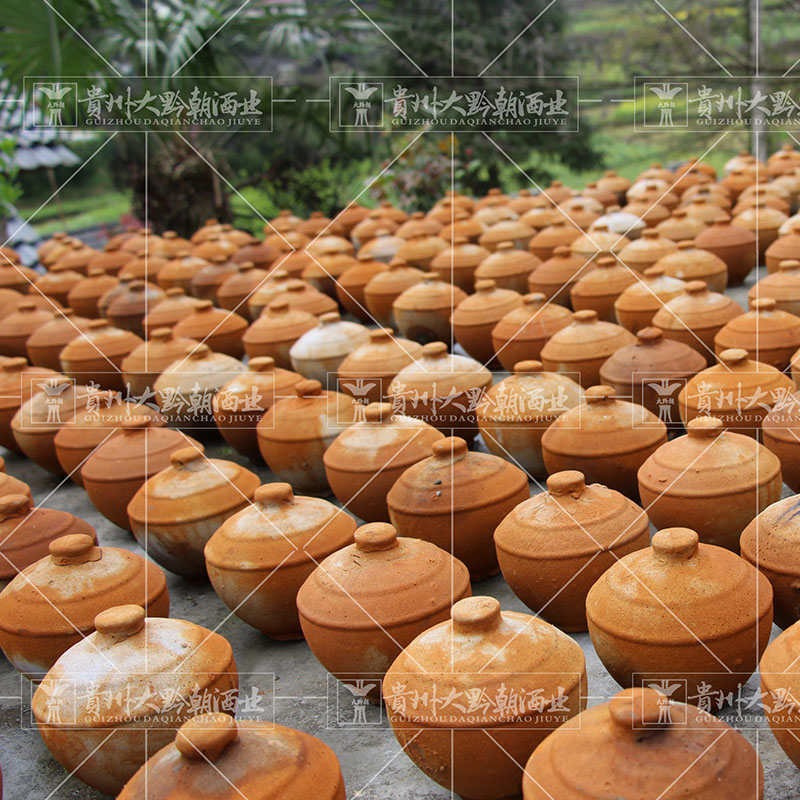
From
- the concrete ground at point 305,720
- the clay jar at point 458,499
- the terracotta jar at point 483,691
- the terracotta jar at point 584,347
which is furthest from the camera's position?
the terracotta jar at point 584,347

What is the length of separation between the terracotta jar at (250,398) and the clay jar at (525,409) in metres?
1.21

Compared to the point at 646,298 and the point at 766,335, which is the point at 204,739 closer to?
the point at 766,335

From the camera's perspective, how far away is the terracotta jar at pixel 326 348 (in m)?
6.18

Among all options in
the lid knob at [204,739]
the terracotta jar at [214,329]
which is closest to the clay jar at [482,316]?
the terracotta jar at [214,329]

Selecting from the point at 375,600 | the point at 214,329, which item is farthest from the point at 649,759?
the point at 214,329

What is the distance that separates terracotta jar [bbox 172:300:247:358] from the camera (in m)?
6.95

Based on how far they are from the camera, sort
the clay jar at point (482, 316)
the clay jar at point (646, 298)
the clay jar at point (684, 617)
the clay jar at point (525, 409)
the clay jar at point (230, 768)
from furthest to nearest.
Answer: the clay jar at point (482, 316)
the clay jar at point (646, 298)
the clay jar at point (525, 409)
the clay jar at point (684, 617)
the clay jar at point (230, 768)

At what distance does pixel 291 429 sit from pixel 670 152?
12.4 meters

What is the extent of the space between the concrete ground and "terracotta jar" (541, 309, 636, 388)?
1614mm

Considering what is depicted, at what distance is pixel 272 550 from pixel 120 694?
0.94m

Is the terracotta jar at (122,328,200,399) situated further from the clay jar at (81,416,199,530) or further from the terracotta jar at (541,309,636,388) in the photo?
the terracotta jar at (541,309,636,388)

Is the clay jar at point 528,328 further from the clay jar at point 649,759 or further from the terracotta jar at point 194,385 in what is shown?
the clay jar at point 649,759

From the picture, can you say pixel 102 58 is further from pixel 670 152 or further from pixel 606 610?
pixel 670 152

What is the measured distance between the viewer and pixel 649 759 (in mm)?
2156
